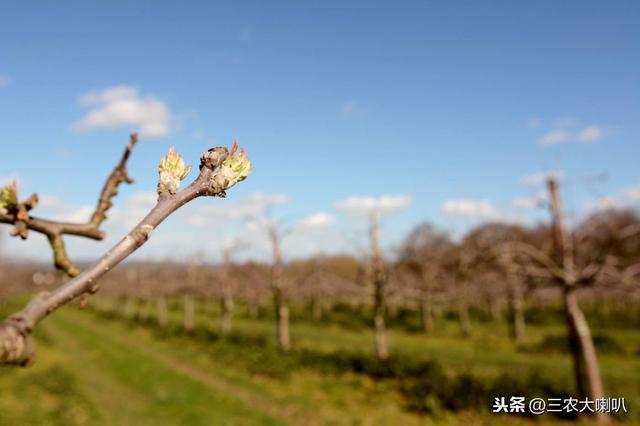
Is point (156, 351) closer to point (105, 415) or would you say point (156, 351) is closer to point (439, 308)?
point (105, 415)

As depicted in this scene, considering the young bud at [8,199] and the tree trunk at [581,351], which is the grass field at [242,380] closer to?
the tree trunk at [581,351]

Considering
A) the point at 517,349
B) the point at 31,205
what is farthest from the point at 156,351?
the point at 31,205

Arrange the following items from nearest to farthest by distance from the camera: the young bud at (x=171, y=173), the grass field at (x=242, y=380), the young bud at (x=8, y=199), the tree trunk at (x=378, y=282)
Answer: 1. the young bud at (x=171, y=173)
2. the young bud at (x=8, y=199)
3. the grass field at (x=242, y=380)
4. the tree trunk at (x=378, y=282)

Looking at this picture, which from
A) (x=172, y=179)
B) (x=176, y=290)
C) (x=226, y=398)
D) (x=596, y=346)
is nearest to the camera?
(x=172, y=179)

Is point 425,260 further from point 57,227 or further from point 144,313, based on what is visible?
point 57,227

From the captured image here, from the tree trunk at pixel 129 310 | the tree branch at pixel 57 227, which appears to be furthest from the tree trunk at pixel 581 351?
the tree trunk at pixel 129 310

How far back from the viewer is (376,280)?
20344 millimetres

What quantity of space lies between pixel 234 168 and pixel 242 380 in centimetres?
1772

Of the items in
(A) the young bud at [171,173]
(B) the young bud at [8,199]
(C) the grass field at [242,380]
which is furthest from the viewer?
(C) the grass field at [242,380]

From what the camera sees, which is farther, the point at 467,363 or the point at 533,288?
the point at 467,363

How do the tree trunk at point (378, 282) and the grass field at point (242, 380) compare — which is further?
the tree trunk at point (378, 282)

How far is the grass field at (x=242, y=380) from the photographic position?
1266 centimetres

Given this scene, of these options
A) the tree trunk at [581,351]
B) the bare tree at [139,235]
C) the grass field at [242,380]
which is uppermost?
the bare tree at [139,235]

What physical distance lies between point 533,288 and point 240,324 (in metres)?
29.7
